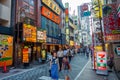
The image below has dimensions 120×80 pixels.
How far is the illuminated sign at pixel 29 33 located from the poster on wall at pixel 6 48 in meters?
1.86

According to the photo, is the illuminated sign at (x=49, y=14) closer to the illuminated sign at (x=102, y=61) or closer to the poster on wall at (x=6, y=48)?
the poster on wall at (x=6, y=48)

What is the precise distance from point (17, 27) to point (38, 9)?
714 cm

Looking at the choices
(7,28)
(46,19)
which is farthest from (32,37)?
(46,19)

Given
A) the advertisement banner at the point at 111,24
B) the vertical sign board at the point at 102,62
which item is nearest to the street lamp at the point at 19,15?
the vertical sign board at the point at 102,62

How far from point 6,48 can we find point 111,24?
11183 mm

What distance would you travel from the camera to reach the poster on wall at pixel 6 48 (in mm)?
15616

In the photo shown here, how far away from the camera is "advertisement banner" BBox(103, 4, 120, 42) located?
11.1 metres

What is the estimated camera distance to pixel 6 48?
16328 millimetres

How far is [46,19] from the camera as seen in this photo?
1099 inches

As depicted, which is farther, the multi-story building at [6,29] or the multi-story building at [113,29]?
the multi-story building at [6,29]

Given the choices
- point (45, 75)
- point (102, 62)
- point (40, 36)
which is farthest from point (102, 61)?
point (40, 36)

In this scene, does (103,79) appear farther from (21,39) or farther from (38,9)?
(38,9)

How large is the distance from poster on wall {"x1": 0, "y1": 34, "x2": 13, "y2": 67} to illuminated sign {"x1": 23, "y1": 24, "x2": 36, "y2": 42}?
186 cm

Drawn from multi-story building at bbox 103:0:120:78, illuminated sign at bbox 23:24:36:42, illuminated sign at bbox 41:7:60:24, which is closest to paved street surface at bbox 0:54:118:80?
multi-story building at bbox 103:0:120:78
